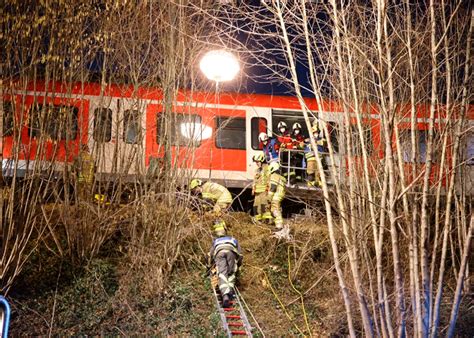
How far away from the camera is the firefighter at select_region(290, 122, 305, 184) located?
40.7 ft

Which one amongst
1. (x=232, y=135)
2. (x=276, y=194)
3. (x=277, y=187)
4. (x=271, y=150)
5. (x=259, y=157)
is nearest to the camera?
(x=276, y=194)

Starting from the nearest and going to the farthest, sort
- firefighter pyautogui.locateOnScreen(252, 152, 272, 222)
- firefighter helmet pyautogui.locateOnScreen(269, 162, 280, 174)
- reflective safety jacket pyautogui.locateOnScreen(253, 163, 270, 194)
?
firefighter helmet pyautogui.locateOnScreen(269, 162, 280, 174), reflective safety jacket pyautogui.locateOnScreen(253, 163, 270, 194), firefighter pyautogui.locateOnScreen(252, 152, 272, 222)

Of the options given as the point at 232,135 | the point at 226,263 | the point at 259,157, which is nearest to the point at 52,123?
the point at 226,263

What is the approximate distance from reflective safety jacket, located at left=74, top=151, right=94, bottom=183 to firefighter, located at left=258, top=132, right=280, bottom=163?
13.7 feet

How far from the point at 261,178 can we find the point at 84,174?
3816 mm

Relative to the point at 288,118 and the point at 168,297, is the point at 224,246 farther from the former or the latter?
the point at 288,118

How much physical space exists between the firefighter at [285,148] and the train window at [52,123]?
16.0 feet

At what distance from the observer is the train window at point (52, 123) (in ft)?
26.6

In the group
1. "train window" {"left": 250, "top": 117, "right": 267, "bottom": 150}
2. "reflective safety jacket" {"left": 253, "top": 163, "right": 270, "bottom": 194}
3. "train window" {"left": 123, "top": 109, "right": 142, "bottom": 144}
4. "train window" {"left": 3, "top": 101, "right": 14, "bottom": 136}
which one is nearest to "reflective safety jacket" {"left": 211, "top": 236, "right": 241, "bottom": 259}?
"train window" {"left": 123, "top": 109, "right": 142, "bottom": 144}

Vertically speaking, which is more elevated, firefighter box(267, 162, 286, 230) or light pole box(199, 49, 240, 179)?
light pole box(199, 49, 240, 179)

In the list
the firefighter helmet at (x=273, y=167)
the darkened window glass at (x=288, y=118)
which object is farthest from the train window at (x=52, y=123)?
the darkened window glass at (x=288, y=118)

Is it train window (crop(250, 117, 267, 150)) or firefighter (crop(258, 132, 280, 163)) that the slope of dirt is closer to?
firefighter (crop(258, 132, 280, 163))

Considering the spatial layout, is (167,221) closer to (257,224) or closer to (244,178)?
(257,224)

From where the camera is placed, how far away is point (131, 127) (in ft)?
→ 31.7
